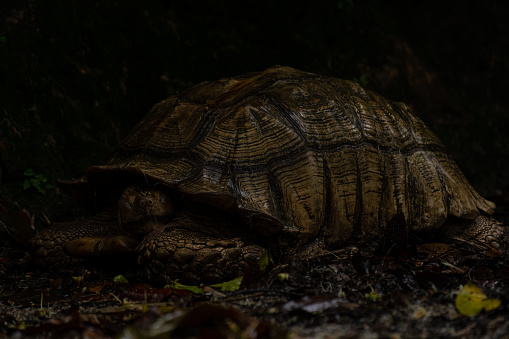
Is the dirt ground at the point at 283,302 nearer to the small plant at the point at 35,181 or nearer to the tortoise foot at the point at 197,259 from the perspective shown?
the tortoise foot at the point at 197,259

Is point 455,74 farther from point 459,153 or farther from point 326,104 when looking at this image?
A: point 326,104

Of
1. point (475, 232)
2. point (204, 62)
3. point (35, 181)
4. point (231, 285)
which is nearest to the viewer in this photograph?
point (231, 285)

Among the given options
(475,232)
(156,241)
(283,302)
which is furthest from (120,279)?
(475,232)

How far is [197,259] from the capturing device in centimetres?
280

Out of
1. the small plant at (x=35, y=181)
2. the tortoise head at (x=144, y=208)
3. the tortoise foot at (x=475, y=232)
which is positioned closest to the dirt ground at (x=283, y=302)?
the tortoise head at (x=144, y=208)

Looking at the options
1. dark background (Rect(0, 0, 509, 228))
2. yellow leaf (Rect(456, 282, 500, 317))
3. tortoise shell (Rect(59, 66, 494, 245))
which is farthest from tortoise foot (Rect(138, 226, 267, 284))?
dark background (Rect(0, 0, 509, 228))

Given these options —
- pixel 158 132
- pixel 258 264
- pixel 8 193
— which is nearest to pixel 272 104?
pixel 158 132

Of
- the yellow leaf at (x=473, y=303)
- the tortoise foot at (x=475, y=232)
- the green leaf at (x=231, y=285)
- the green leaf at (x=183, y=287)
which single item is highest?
the yellow leaf at (x=473, y=303)

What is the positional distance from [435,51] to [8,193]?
6352 mm

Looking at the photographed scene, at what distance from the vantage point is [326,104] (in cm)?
362

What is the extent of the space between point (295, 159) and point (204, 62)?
9.32 ft

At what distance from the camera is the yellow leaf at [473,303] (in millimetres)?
1910

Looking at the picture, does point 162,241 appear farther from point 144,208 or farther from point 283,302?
point 283,302

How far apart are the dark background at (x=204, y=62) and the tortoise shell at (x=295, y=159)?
42.1 inches
